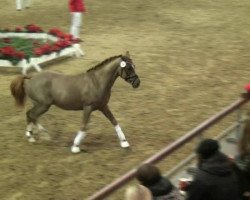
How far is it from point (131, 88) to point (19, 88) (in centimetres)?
309

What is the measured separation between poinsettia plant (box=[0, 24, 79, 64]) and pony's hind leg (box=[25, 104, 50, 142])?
3582 millimetres

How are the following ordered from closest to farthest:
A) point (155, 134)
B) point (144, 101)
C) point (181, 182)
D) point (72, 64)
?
point (181, 182) → point (155, 134) → point (144, 101) → point (72, 64)

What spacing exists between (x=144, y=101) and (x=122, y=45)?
Result: 12.1 feet

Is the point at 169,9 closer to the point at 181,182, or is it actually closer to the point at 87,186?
the point at 87,186

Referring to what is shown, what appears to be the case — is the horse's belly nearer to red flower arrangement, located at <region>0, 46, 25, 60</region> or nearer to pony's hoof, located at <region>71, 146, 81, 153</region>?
pony's hoof, located at <region>71, 146, 81, 153</region>

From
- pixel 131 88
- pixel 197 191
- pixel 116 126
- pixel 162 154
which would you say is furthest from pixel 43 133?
pixel 197 191

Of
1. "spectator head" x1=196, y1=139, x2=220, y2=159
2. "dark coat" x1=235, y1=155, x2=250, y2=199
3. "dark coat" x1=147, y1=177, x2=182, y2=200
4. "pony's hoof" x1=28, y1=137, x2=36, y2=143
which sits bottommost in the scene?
"pony's hoof" x1=28, y1=137, x2=36, y2=143

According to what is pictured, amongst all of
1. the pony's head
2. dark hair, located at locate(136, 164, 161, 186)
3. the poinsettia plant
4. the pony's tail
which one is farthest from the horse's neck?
the poinsettia plant

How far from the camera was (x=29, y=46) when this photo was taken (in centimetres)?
1284

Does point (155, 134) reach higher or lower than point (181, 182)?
lower

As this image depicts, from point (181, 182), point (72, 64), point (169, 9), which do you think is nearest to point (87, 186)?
point (181, 182)

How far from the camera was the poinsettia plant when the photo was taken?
38.7ft

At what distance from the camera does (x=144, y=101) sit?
10000 mm

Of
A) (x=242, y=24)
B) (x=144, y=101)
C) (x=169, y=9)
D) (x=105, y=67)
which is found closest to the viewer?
(x=105, y=67)
